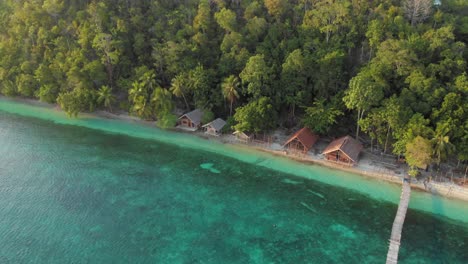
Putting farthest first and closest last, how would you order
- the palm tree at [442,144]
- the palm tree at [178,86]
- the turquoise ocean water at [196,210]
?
1. the palm tree at [178,86]
2. the palm tree at [442,144]
3. the turquoise ocean water at [196,210]

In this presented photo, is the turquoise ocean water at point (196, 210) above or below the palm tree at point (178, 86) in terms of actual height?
below

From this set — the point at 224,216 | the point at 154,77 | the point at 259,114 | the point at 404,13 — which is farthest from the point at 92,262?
the point at 404,13

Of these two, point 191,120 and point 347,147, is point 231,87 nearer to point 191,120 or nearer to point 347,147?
point 191,120

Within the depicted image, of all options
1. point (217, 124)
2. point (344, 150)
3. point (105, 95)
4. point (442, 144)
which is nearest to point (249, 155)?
point (217, 124)

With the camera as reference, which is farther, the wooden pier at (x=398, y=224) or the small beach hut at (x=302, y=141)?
the small beach hut at (x=302, y=141)

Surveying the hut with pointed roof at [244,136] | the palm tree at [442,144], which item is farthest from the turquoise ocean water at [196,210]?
the palm tree at [442,144]

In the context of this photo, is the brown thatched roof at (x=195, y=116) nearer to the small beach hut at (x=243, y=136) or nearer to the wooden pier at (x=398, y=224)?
the small beach hut at (x=243, y=136)
